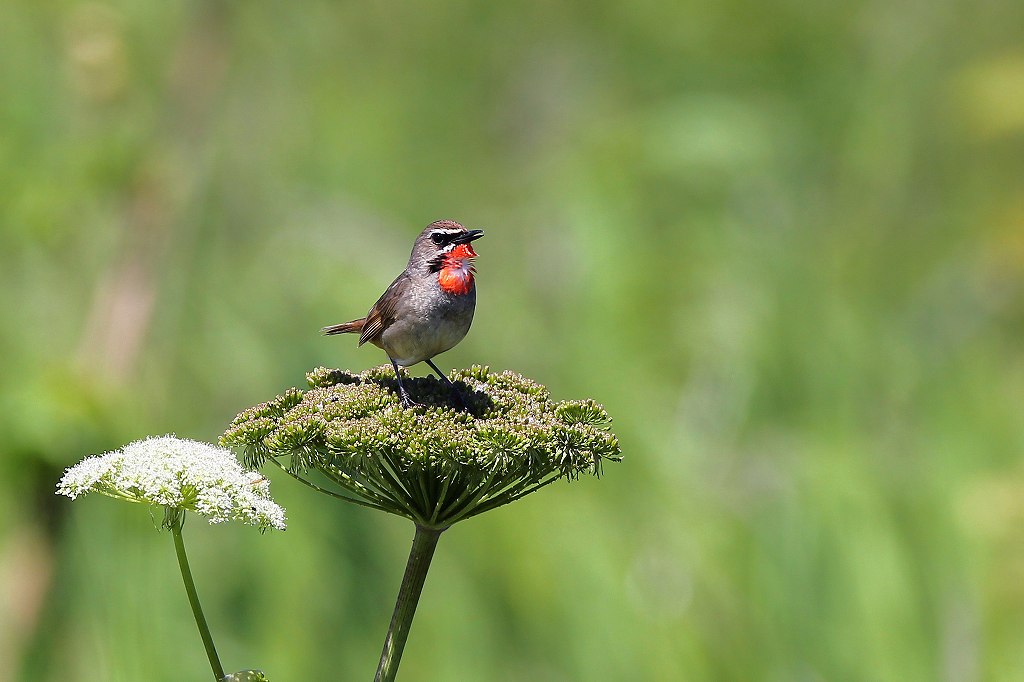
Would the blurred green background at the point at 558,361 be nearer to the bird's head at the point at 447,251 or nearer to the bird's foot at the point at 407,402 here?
the bird's head at the point at 447,251

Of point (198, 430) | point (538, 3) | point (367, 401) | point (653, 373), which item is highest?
point (538, 3)

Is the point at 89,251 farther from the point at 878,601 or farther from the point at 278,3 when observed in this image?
the point at 878,601

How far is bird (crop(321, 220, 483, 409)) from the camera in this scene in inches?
148

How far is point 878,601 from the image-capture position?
8602 mm

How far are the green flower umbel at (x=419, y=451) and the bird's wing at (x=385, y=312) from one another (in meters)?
0.81

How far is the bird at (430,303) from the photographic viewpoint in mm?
3756

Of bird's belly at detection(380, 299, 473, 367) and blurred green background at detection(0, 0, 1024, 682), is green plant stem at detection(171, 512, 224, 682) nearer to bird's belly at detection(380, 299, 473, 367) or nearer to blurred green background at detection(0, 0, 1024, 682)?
bird's belly at detection(380, 299, 473, 367)

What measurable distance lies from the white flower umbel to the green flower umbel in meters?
0.21

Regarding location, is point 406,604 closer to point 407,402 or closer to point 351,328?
point 407,402

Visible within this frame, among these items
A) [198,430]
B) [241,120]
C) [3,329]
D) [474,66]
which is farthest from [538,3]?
[3,329]

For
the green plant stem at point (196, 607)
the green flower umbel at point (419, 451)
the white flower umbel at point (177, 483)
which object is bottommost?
the green plant stem at point (196, 607)

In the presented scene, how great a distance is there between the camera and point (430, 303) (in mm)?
3758

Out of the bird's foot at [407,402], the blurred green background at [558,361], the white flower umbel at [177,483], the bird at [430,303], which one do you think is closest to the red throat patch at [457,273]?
the bird at [430,303]

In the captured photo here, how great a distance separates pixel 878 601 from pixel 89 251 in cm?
632
